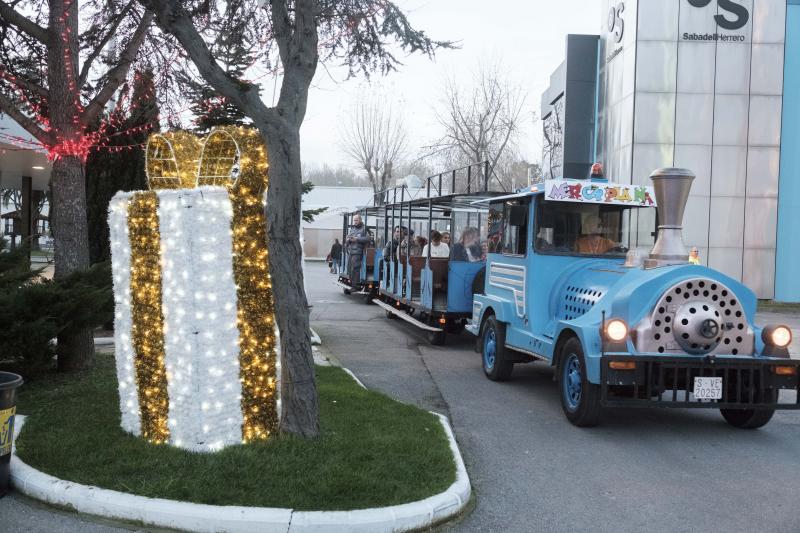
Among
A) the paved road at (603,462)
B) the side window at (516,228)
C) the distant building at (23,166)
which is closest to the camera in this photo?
the paved road at (603,462)

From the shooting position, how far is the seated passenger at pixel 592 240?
8.39m

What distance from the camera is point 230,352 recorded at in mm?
5406

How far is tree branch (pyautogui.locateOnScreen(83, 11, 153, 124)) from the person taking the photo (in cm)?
858

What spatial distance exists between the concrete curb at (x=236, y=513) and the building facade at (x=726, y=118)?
21.3 metres

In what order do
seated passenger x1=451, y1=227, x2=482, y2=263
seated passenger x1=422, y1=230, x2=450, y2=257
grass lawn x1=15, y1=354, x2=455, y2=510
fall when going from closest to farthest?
grass lawn x1=15, y1=354, x2=455, y2=510 < seated passenger x1=451, y1=227, x2=482, y2=263 < seated passenger x1=422, y1=230, x2=450, y2=257

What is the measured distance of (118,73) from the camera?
8844 millimetres

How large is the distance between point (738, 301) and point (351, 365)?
5358 mm

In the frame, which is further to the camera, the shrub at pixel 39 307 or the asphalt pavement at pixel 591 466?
the shrub at pixel 39 307

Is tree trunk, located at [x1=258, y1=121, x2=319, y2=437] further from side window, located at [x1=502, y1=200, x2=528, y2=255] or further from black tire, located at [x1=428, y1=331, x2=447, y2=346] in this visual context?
black tire, located at [x1=428, y1=331, x2=447, y2=346]

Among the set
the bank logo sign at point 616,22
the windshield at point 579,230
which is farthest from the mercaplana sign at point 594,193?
the bank logo sign at point 616,22

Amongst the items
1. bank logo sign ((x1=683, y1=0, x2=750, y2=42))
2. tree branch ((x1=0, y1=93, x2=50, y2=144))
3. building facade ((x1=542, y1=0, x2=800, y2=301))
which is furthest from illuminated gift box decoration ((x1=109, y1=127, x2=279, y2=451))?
bank logo sign ((x1=683, y1=0, x2=750, y2=42))

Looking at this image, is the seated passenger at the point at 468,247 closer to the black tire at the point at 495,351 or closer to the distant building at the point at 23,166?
the black tire at the point at 495,351

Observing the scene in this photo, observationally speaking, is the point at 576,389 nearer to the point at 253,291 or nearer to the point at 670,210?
the point at 670,210

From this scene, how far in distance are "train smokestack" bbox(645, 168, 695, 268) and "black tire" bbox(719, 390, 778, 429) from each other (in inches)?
62.3
